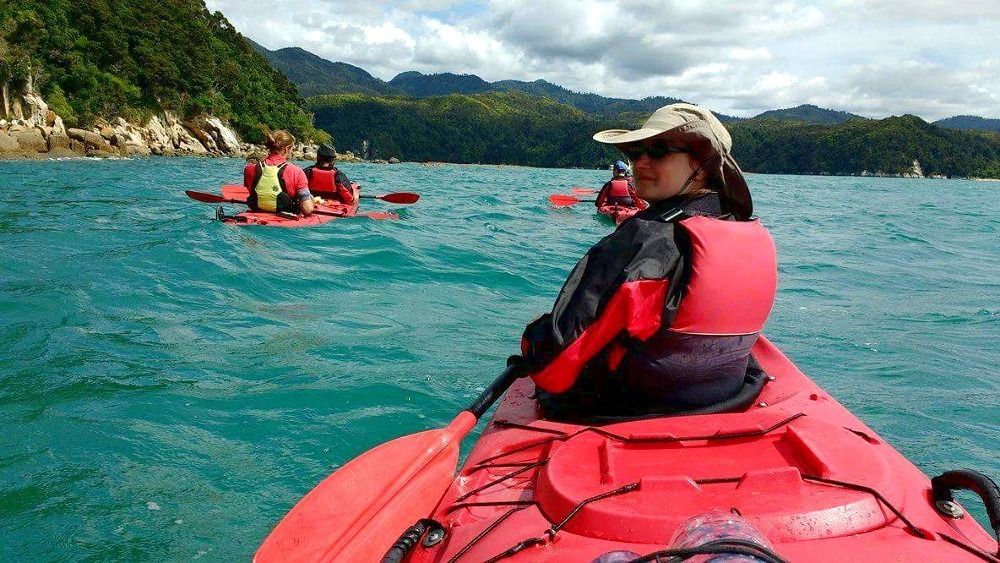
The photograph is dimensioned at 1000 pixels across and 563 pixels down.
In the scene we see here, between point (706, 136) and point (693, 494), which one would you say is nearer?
point (693, 494)

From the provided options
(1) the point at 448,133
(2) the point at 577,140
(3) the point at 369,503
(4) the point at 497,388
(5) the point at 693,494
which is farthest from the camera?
(1) the point at 448,133

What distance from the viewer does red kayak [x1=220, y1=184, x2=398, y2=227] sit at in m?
10.5

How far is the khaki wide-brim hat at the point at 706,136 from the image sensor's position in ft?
8.40

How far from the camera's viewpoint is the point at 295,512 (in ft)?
8.74

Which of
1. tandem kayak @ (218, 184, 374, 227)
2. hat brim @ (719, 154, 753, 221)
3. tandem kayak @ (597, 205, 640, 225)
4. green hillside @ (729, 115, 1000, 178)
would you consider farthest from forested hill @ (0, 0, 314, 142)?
green hillside @ (729, 115, 1000, 178)

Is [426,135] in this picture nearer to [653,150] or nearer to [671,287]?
[653,150]

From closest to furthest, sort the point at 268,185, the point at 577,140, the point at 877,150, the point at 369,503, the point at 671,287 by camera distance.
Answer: the point at 671,287, the point at 369,503, the point at 268,185, the point at 877,150, the point at 577,140

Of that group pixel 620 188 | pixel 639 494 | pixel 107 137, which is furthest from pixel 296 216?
pixel 107 137

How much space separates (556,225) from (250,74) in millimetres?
68260

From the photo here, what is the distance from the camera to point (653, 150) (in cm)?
265

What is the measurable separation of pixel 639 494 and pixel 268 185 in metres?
9.76

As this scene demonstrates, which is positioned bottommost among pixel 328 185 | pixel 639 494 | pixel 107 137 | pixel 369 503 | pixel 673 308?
pixel 369 503

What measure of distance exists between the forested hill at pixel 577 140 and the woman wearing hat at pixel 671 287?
94246 mm

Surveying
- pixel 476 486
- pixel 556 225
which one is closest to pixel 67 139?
pixel 556 225
